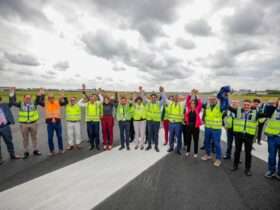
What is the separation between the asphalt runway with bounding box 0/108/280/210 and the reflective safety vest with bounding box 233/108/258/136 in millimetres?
1225

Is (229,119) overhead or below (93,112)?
below

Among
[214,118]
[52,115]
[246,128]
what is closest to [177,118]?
[214,118]

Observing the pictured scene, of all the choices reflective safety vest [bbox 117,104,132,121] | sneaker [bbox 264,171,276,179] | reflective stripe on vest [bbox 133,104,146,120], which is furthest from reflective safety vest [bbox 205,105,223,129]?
reflective safety vest [bbox 117,104,132,121]

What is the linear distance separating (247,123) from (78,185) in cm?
478

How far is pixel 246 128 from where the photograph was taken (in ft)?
16.0

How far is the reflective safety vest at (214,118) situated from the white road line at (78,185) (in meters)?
2.10

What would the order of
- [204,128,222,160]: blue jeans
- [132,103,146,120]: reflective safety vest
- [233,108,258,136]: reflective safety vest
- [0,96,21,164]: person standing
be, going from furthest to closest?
[132,103,146,120]: reflective safety vest
[0,96,21,164]: person standing
[204,128,222,160]: blue jeans
[233,108,258,136]: reflective safety vest

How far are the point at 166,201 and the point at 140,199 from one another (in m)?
0.53

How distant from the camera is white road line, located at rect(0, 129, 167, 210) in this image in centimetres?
340

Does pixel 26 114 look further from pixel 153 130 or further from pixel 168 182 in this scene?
pixel 168 182

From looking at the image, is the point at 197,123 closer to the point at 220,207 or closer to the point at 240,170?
the point at 240,170

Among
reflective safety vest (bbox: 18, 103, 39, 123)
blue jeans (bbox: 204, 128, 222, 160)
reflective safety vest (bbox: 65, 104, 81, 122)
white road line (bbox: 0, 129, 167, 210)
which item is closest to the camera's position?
white road line (bbox: 0, 129, 167, 210)

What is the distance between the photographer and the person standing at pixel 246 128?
4.80 metres

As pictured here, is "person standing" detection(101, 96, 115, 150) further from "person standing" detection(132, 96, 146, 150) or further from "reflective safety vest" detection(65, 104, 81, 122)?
"reflective safety vest" detection(65, 104, 81, 122)
